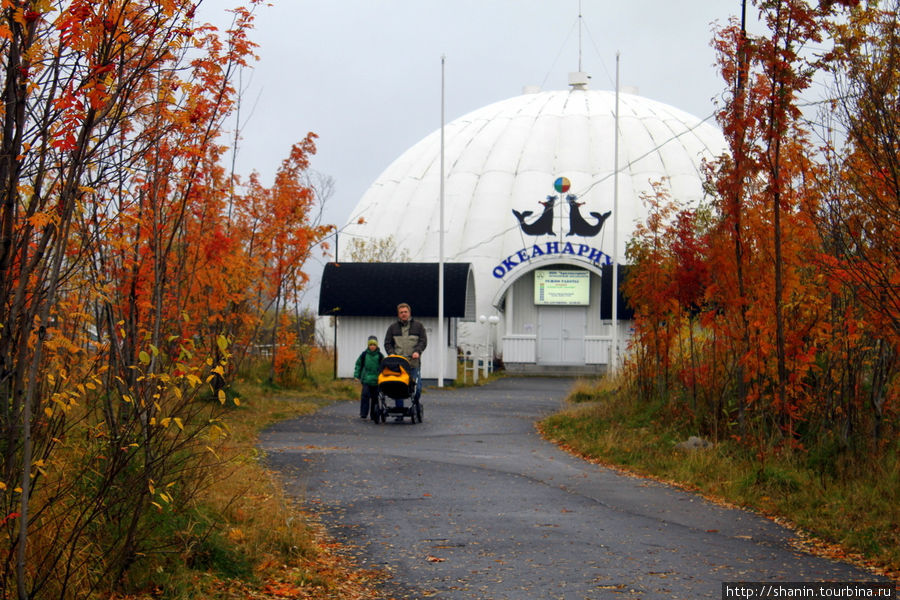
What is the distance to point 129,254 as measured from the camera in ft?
34.6

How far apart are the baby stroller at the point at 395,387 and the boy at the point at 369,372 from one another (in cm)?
15

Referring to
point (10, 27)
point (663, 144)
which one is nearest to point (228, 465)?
point (10, 27)

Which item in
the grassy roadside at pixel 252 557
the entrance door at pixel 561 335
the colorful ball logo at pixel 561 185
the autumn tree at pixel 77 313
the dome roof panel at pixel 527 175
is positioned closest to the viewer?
the autumn tree at pixel 77 313

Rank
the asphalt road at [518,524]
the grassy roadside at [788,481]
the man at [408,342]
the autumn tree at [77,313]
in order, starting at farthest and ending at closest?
1. the man at [408,342]
2. the grassy roadside at [788,481]
3. the asphalt road at [518,524]
4. the autumn tree at [77,313]

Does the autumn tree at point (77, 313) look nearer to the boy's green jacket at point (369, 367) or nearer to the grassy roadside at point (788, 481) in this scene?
the grassy roadside at point (788, 481)

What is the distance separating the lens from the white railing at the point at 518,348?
3916 cm

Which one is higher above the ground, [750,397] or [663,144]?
[663,144]

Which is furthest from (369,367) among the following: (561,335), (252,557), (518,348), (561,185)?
(561,185)

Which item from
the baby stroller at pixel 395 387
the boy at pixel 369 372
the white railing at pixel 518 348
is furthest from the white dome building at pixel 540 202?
the baby stroller at pixel 395 387

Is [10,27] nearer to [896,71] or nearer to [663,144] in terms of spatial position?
[896,71]

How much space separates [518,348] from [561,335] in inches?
93.0

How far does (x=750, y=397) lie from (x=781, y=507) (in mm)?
2965

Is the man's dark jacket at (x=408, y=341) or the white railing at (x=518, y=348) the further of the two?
the white railing at (x=518, y=348)

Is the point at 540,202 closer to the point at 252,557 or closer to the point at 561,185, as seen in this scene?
the point at 561,185
